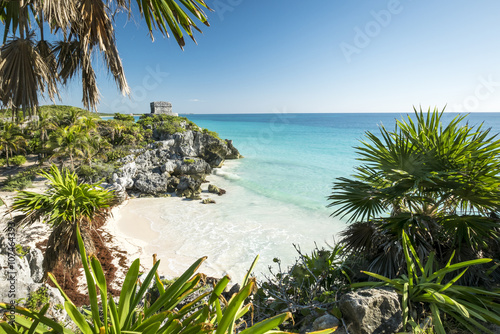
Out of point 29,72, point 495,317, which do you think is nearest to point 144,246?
point 29,72

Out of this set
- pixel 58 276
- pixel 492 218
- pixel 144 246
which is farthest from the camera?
pixel 144 246

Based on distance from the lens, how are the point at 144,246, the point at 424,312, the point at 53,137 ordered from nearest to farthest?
the point at 424,312 → the point at 144,246 → the point at 53,137

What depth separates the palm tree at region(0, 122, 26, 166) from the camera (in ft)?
52.5

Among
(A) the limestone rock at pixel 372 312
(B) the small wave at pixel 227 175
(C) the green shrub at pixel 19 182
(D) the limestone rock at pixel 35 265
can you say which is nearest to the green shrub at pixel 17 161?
(C) the green shrub at pixel 19 182

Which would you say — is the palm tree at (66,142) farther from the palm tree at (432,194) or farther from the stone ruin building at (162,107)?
the stone ruin building at (162,107)

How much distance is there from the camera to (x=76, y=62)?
10.7ft

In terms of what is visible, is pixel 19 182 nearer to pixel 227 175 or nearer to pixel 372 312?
pixel 227 175

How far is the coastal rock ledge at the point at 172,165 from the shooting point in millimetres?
15367

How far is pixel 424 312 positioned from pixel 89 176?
16295mm

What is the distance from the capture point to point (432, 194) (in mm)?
3850

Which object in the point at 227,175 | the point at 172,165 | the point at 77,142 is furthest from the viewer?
the point at 227,175

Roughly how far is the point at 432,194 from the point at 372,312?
2290 mm

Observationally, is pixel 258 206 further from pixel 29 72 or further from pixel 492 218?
pixel 29 72

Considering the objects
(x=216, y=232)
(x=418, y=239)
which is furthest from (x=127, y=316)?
(x=216, y=232)
